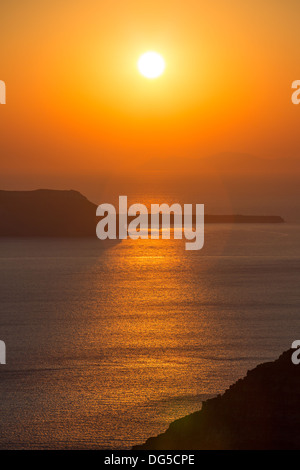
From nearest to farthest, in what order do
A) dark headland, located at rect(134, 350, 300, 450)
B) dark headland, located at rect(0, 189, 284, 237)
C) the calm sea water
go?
dark headland, located at rect(134, 350, 300, 450) → the calm sea water → dark headland, located at rect(0, 189, 284, 237)

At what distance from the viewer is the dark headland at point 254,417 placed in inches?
457

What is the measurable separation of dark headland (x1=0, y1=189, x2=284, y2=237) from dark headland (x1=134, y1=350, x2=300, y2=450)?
127 meters

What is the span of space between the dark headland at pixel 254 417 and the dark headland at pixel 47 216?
12746 cm

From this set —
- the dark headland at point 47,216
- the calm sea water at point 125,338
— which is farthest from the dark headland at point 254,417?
the dark headland at point 47,216

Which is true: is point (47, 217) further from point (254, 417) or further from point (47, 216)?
point (254, 417)

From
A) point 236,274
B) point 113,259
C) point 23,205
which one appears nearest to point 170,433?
point 236,274

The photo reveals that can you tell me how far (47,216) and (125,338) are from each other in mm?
106953

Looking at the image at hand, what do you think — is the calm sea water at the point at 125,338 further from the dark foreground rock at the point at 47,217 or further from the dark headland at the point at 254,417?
the dark foreground rock at the point at 47,217

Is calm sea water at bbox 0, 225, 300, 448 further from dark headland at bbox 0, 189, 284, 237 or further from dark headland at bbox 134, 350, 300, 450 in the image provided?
dark headland at bbox 0, 189, 284, 237

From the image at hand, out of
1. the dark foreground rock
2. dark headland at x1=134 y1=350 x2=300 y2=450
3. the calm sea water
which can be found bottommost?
dark headland at x1=134 y1=350 x2=300 y2=450

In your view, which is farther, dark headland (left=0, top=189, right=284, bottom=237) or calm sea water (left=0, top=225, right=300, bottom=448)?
dark headland (left=0, top=189, right=284, bottom=237)

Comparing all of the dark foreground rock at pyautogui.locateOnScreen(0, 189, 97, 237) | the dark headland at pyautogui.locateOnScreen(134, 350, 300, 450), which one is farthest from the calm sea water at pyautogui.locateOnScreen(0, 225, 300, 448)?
the dark foreground rock at pyautogui.locateOnScreen(0, 189, 97, 237)

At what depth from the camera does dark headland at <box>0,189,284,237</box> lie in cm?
14025
